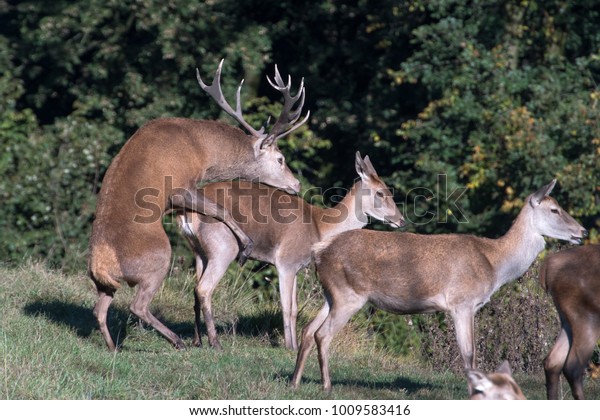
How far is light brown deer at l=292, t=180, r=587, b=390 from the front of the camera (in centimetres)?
777

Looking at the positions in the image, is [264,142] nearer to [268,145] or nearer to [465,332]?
[268,145]

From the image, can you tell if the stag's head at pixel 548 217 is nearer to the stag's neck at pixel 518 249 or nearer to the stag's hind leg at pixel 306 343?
the stag's neck at pixel 518 249

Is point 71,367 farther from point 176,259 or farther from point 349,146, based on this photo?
point 349,146

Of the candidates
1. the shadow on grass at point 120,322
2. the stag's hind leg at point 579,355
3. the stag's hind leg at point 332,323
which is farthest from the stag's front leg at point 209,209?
the stag's hind leg at point 579,355

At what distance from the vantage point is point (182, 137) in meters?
10.1

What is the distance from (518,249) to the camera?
Result: 866cm

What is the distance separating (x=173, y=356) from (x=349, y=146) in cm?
999

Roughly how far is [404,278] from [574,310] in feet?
4.03

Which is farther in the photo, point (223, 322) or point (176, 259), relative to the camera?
point (176, 259)

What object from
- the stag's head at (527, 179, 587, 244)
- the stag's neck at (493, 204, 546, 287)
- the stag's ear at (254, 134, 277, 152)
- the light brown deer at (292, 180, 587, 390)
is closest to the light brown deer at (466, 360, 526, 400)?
the light brown deer at (292, 180, 587, 390)

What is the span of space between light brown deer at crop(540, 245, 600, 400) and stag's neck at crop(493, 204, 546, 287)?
773mm

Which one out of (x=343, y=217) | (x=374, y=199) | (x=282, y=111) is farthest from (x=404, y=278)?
(x=282, y=111)

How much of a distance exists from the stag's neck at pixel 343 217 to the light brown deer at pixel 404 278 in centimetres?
276

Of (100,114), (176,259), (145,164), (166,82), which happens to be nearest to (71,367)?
(145,164)
